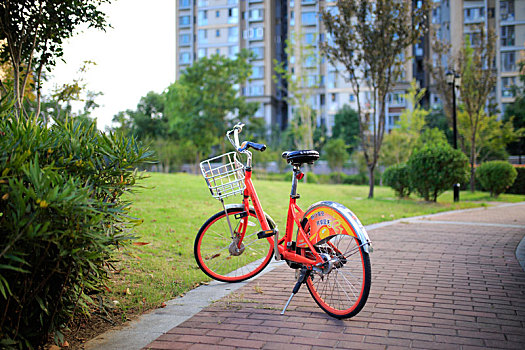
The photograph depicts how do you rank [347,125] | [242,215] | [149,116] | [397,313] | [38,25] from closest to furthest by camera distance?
[397,313] < [242,215] < [38,25] < [347,125] < [149,116]

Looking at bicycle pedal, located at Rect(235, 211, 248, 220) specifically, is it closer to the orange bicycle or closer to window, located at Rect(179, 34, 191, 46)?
the orange bicycle

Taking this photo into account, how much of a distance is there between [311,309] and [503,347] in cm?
159

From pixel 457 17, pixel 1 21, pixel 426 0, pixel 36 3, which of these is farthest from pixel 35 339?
pixel 457 17

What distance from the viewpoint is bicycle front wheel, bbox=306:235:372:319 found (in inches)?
149

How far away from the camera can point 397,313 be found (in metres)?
4.12

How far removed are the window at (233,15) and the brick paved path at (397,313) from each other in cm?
6094

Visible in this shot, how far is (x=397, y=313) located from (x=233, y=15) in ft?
209

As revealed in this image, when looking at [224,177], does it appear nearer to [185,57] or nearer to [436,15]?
[436,15]

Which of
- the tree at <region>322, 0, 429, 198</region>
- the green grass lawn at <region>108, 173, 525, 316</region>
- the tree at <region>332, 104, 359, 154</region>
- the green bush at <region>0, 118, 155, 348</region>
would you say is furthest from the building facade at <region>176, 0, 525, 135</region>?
the green bush at <region>0, 118, 155, 348</region>

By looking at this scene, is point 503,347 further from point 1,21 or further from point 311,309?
point 1,21

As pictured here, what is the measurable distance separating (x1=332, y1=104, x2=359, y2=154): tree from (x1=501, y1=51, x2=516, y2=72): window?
16.5m

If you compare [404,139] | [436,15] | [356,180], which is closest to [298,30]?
[436,15]

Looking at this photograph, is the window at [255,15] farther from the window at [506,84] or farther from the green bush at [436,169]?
the green bush at [436,169]

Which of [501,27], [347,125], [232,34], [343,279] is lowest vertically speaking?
[343,279]
